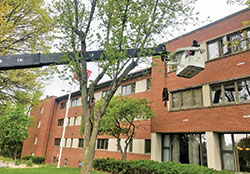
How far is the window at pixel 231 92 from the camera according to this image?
1120cm

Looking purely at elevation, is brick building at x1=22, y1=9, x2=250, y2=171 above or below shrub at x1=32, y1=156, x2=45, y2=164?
above

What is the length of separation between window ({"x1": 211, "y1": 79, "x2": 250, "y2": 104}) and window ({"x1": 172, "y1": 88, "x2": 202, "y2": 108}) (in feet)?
3.36

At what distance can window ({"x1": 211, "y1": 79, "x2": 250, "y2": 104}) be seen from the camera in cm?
1120

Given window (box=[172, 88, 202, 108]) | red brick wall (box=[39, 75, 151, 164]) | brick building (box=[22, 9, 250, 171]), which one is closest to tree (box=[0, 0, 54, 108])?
brick building (box=[22, 9, 250, 171])

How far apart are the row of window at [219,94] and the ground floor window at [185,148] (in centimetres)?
219

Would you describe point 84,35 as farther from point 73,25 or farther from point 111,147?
point 111,147

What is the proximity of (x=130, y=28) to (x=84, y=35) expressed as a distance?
2298mm

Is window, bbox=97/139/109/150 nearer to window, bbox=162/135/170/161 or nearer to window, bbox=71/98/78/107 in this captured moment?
window, bbox=162/135/170/161

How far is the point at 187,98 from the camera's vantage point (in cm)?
1398

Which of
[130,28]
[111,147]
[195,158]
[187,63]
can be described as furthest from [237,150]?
[111,147]

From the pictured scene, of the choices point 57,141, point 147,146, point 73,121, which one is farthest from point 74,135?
point 147,146

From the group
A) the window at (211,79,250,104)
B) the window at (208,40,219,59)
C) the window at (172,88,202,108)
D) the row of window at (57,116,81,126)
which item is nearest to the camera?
the window at (211,79,250,104)

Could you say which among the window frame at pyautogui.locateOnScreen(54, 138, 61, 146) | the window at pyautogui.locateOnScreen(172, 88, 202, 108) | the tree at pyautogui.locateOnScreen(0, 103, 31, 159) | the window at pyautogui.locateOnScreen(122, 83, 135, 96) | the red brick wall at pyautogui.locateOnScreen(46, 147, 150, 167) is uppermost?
the window at pyautogui.locateOnScreen(122, 83, 135, 96)

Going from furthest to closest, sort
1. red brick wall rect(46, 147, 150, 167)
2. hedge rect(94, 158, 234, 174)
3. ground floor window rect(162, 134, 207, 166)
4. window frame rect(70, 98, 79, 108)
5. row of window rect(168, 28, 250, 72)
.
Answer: window frame rect(70, 98, 79, 108) < red brick wall rect(46, 147, 150, 167) < ground floor window rect(162, 134, 207, 166) < row of window rect(168, 28, 250, 72) < hedge rect(94, 158, 234, 174)
